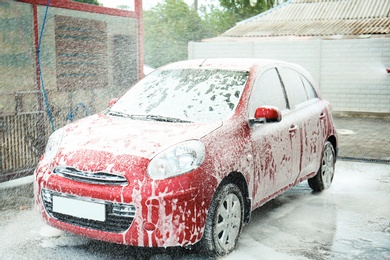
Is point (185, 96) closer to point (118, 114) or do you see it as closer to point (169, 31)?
point (118, 114)

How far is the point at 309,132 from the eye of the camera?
568 cm

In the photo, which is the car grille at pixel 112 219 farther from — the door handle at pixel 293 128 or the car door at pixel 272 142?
the door handle at pixel 293 128

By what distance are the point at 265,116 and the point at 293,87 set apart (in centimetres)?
130

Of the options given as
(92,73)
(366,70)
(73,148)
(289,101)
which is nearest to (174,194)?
(73,148)

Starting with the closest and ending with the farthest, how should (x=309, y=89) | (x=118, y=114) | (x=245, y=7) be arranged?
1. (x=118, y=114)
2. (x=309, y=89)
3. (x=245, y=7)

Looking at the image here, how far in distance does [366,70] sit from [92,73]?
9.07 m

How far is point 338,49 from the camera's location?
16.0 m

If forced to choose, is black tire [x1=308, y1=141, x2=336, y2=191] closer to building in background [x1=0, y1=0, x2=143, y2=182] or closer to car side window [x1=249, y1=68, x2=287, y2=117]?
car side window [x1=249, y1=68, x2=287, y2=117]

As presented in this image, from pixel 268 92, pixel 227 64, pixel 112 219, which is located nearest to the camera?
pixel 112 219

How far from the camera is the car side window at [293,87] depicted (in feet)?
18.1

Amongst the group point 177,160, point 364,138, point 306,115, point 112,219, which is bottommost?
point 364,138

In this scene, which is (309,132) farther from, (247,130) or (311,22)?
(311,22)

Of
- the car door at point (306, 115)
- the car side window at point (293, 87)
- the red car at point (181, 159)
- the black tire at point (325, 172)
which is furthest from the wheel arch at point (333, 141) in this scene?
the red car at point (181, 159)

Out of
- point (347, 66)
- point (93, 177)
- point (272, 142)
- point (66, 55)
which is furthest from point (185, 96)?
point (347, 66)
